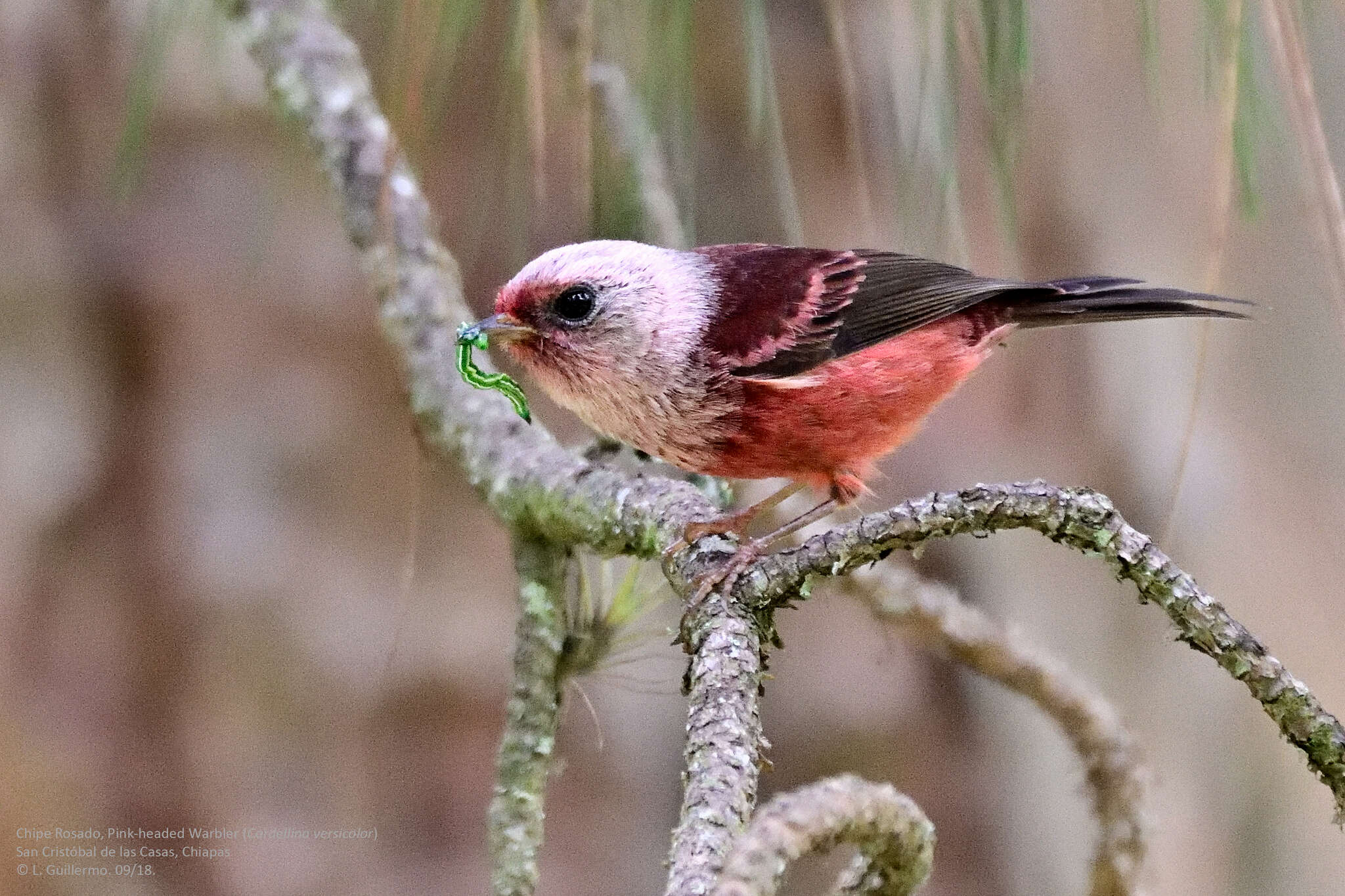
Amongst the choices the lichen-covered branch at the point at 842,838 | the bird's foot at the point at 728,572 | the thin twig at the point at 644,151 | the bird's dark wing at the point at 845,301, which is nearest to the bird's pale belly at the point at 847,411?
the bird's dark wing at the point at 845,301

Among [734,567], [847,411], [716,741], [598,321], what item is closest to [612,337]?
[598,321]

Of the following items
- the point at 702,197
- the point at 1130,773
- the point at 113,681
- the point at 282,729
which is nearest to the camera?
the point at 1130,773

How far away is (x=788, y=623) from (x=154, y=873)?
199 centimetres

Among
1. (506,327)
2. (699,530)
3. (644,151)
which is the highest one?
(644,151)

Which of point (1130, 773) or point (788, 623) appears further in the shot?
point (788, 623)

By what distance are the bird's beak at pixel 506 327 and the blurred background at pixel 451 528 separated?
90cm

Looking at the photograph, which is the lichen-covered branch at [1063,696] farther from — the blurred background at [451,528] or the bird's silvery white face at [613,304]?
the blurred background at [451,528]

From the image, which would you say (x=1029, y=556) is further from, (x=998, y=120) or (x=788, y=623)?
(x=998, y=120)

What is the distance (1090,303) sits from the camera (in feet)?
6.63

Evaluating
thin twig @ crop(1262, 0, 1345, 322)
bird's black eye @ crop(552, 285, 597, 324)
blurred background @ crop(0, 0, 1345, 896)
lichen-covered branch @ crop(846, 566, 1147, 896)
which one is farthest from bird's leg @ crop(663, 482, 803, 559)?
blurred background @ crop(0, 0, 1345, 896)

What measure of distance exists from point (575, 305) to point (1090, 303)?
2.91 ft

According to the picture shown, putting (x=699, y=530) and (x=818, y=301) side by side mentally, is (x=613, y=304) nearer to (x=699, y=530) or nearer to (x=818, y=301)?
(x=818, y=301)

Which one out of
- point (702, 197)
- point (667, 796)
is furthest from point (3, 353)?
point (667, 796)

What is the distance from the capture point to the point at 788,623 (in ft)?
12.4
